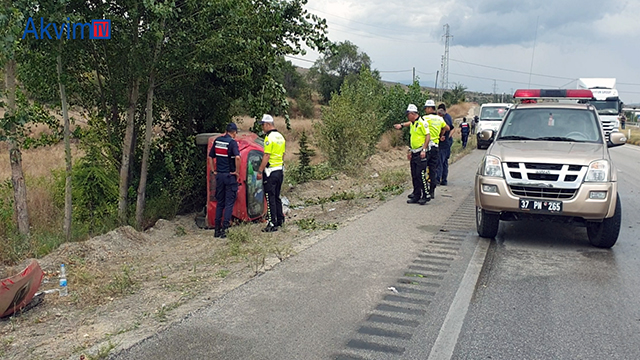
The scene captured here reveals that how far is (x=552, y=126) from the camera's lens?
8148 mm

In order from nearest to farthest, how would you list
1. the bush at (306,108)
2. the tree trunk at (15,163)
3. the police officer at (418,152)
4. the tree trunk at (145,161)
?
the tree trunk at (15,163) < the tree trunk at (145,161) < the police officer at (418,152) < the bush at (306,108)

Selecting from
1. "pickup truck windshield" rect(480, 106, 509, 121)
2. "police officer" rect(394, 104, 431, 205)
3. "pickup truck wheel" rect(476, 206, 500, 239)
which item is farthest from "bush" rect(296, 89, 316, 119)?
"pickup truck wheel" rect(476, 206, 500, 239)

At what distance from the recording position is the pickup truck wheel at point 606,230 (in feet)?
22.7

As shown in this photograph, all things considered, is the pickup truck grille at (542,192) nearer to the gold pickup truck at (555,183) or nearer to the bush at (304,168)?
the gold pickup truck at (555,183)

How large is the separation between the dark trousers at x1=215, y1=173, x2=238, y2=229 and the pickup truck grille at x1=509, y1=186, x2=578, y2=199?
4.29 m

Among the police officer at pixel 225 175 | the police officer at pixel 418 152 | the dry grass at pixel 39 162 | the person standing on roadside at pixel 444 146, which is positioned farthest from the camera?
the dry grass at pixel 39 162

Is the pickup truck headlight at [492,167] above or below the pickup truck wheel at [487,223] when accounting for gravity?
above

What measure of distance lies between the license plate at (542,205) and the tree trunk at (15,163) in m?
7.24

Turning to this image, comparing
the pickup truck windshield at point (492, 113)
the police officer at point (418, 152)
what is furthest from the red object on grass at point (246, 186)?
the pickup truck windshield at point (492, 113)

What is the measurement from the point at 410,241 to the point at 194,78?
17.4ft

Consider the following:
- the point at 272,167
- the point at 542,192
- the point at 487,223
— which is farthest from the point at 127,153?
the point at 542,192

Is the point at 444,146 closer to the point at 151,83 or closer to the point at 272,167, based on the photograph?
A: the point at 272,167

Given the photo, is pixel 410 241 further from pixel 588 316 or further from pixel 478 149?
pixel 478 149

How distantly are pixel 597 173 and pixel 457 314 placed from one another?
3.27 m
